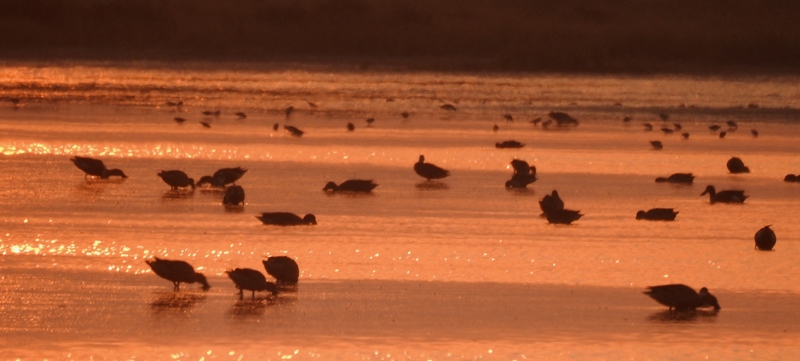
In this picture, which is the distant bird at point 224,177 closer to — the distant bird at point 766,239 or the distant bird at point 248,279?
the distant bird at point 766,239

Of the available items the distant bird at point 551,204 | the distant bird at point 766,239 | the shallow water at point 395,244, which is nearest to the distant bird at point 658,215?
the shallow water at point 395,244

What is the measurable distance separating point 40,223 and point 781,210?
24.1ft

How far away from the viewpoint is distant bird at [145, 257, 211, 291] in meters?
11.0

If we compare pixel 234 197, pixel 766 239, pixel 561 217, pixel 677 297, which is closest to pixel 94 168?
pixel 234 197

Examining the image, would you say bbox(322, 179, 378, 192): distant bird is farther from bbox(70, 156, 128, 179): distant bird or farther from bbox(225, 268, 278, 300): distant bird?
bbox(225, 268, 278, 300): distant bird

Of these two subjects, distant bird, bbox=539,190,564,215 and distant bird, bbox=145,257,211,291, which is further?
distant bird, bbox=539,190,564,215

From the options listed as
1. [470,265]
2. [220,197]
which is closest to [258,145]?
[220,197]

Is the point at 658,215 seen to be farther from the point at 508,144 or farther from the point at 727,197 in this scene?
the point at 508,144

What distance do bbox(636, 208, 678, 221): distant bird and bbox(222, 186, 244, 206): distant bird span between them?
382cm

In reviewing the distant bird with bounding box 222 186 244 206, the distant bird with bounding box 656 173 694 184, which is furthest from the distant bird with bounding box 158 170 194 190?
the distant bird with bounding box 656 173 694 184

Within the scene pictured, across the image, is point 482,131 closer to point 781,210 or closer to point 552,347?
point 781,210

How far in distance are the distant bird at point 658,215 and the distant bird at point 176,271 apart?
5.70 meters

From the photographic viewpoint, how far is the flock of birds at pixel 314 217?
1087cm

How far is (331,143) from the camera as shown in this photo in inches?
972
